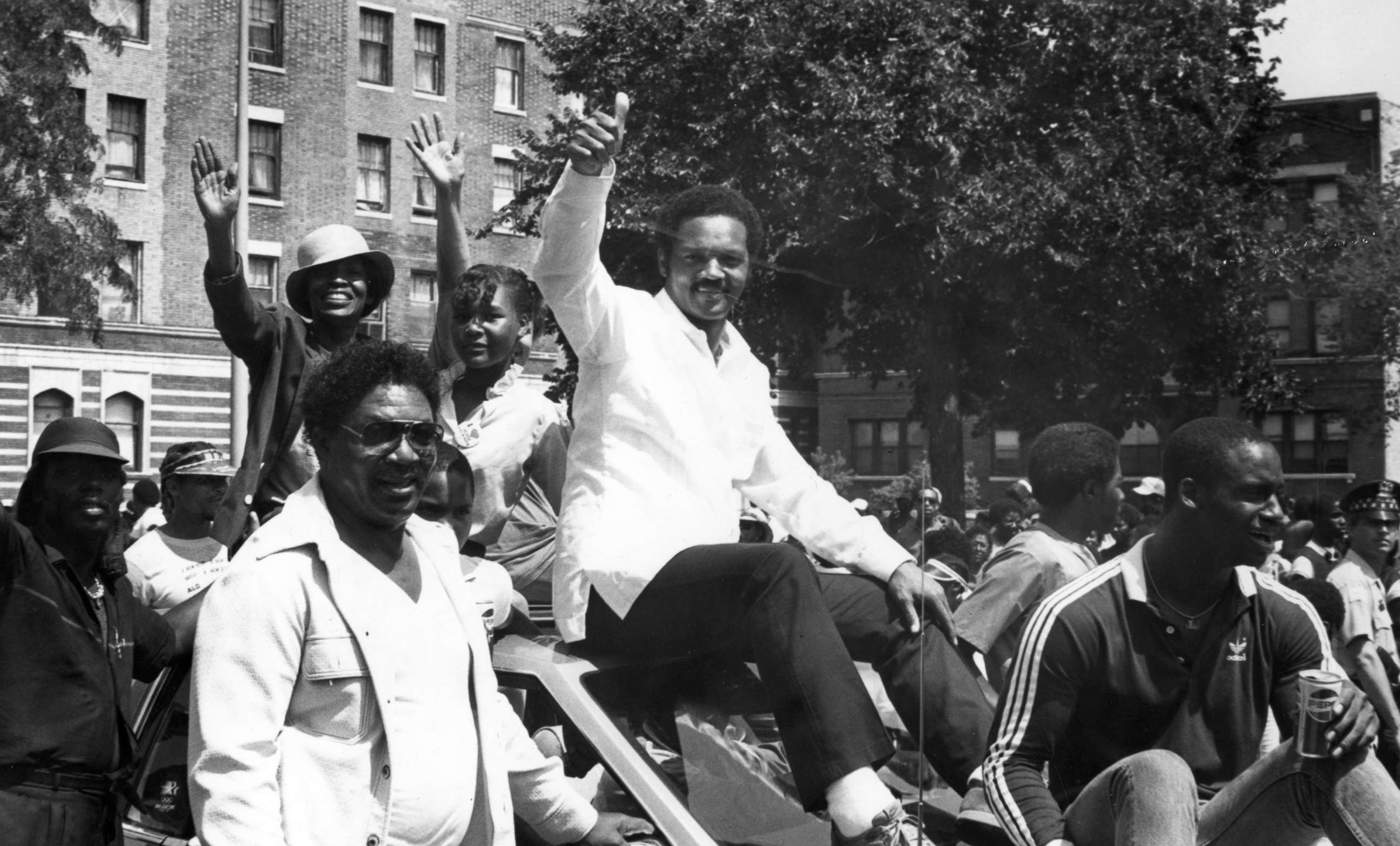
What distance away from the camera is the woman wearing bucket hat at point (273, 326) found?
4.73 m

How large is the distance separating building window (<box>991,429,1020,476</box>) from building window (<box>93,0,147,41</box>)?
18108 millimetres

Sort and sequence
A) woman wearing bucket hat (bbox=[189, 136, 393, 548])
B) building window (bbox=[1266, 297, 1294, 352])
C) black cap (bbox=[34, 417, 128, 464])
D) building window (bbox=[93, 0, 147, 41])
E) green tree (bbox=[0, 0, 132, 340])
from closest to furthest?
1. black cap (bbox=[34, 417, 128, 464])
2. woman wearing bucket hat (bbox=[189, 136, 393, 548])
3. green tree (bbox=[0, 0, 132, 340])
4. building window (bbox=[93, 0, 147, 41])
5. building window (bbox=[1266, 297, 1294, 352])

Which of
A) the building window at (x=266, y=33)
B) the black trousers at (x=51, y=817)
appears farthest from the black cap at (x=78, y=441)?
the building window at (x=266, y=33)

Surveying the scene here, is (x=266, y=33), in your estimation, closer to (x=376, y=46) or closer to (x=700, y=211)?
(x=376, y=46)

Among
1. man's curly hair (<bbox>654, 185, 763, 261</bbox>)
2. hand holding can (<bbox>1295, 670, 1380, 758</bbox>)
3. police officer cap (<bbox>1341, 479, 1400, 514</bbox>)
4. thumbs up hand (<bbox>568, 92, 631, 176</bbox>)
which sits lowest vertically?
hand holding can (<bbox>1295, 670, 1380, 758</bbox>)

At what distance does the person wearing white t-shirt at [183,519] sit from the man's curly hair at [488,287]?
1.55 metres

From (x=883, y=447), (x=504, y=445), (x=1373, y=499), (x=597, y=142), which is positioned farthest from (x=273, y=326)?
(x=883, y=447)

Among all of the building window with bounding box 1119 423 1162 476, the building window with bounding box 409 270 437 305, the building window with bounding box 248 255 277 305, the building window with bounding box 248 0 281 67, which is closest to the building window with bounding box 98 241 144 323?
the building window with bounding box 248 255 277 305

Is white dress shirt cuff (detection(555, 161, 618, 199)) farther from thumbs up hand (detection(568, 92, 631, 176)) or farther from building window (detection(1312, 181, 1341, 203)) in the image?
building window (detection(1312, 181, 1341, 203))

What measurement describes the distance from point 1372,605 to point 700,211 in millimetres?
4772

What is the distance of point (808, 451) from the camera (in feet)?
138

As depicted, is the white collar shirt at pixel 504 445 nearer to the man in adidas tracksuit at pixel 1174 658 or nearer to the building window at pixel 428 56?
A: the man in adidas tracksuit at pixel 1174 658

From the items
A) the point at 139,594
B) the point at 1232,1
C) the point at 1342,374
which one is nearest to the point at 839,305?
the point at 1232,1

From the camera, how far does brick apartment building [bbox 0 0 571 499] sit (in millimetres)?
32312
